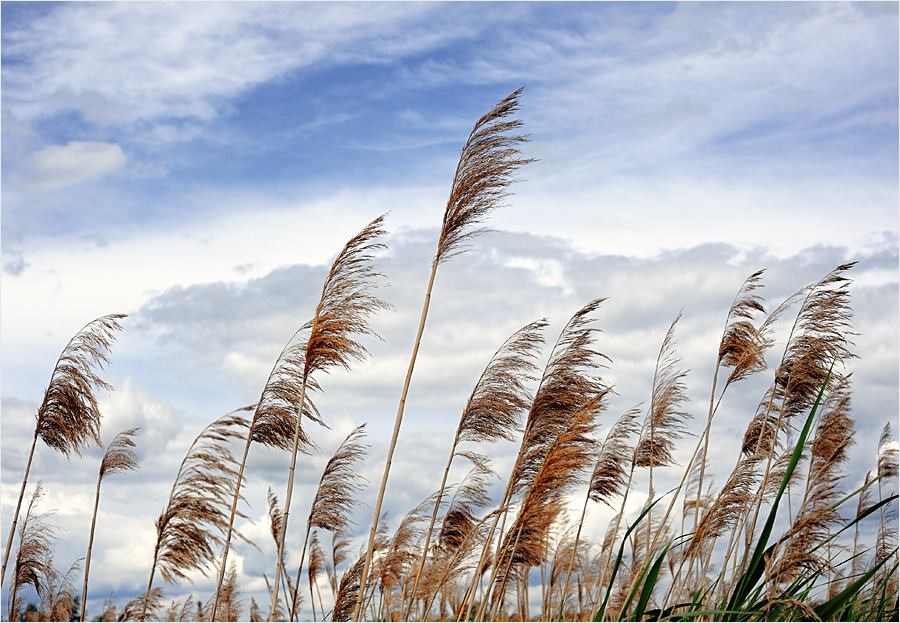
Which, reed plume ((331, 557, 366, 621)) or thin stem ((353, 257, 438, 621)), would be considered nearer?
thin stem ((353, 257, 438, 621))

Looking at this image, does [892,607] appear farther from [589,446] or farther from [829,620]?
[589,446]

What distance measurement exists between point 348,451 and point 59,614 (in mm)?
5955

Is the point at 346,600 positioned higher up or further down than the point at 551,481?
further down

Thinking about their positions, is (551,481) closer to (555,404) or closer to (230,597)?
(555,404)

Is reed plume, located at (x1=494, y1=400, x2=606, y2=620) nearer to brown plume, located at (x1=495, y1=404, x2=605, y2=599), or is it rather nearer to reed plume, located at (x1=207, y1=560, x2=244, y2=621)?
brown plume, located at (x1=495, y1=404, x2=605, y2=599)

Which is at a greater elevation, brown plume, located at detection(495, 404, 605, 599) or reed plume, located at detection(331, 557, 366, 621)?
brown plume, located at detection(495, 404, 605, 599)

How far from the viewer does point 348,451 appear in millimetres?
6676

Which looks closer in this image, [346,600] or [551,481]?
[551,481]

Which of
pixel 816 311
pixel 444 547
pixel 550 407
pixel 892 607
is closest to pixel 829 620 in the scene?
pixel 892 607

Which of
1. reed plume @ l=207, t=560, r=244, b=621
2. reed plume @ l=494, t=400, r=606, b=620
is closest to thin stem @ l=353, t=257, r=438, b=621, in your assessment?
reed plume @ l=494, t=400, r=606, b=620

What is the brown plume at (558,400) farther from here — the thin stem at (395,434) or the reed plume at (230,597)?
the reed plume at (230,597)

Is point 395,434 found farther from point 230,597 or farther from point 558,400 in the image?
point 230,597

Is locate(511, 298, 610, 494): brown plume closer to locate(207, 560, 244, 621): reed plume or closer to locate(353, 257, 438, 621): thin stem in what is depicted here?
locate(353, 257, 438, 621): thin stem

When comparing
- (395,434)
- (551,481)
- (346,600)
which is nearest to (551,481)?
(551,481)
